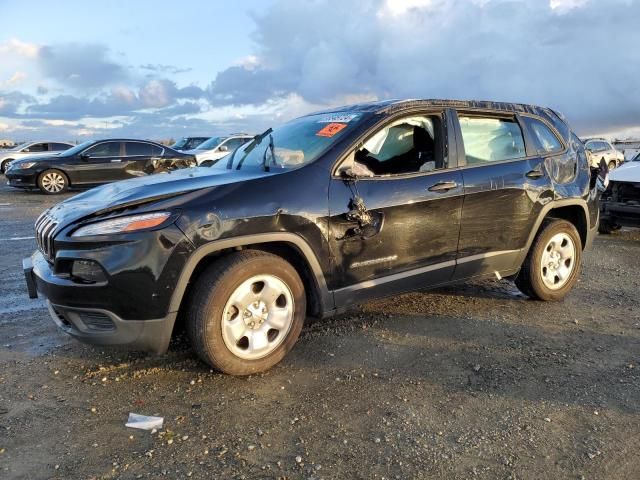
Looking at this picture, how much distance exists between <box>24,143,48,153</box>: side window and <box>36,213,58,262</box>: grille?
21316 millimetres

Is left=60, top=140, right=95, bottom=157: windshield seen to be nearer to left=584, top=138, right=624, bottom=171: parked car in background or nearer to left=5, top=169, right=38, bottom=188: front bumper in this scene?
left=5, top=169, right=38, bottom=188: front bumper

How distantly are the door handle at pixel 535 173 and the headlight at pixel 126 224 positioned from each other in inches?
121

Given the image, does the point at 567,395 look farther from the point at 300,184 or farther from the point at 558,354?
the point at 300,184

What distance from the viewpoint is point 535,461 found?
2.68 metres

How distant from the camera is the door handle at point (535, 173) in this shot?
4684 millimetres

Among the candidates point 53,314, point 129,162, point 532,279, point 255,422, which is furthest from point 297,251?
point 129,162

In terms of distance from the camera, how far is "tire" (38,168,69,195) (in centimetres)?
1456

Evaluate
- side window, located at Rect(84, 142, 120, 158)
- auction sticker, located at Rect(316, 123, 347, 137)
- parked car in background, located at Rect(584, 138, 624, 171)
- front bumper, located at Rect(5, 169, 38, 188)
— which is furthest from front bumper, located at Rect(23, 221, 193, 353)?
parked car in background, located at Rect(584, 138, 624, 171)

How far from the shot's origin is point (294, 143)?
168 inches

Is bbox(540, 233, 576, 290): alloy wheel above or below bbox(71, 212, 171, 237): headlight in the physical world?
below

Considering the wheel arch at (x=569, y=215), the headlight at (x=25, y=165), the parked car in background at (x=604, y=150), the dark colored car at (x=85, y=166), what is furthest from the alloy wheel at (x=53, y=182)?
the parked car in background at (x=604, y=150)

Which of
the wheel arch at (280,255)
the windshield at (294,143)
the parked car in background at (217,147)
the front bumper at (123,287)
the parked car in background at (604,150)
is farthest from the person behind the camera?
the parked car in background at (604,150)

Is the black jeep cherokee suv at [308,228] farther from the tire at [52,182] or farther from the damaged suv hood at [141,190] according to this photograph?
the tire at [52,182]

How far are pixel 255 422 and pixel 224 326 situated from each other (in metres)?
0.64
